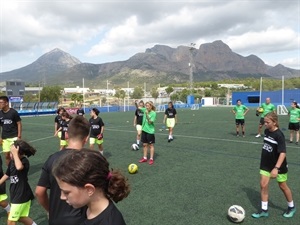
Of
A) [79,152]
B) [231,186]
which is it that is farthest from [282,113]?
[79,152]

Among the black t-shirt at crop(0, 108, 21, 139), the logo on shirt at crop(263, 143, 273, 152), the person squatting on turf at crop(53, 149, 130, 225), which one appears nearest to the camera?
the person squatting on turf at crop(53, 149, 130, 225)

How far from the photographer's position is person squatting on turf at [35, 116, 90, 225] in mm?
Answer: 2586

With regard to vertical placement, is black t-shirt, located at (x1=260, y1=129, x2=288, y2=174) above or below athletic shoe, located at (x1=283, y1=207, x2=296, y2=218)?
above

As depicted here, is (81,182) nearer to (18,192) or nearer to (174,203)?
(18,192)

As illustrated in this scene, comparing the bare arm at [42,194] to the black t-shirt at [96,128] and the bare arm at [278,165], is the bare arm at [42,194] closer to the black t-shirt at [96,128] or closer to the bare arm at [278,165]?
the bare arm at [278,165]

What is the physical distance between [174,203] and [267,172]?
76.9 inches

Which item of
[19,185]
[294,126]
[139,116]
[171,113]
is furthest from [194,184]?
[294,126]

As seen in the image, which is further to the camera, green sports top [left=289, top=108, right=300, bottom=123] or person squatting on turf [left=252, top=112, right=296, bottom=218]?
green sports top [left=289, top=108, right=300, bottom=123]

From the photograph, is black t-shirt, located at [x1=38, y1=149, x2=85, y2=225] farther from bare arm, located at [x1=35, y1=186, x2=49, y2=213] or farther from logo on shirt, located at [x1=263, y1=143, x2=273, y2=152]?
logo on shirt, located at [x1=263, y1=143, x2=273, y2=152]

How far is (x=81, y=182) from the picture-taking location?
1688mm

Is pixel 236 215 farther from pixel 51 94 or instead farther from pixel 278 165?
pixel 51 94

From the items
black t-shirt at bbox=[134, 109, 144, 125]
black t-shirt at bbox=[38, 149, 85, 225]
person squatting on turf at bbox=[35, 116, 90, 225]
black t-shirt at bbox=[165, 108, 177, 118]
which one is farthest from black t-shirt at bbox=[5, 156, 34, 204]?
black t-shirt at bbox=[165, 108, 177, 118]

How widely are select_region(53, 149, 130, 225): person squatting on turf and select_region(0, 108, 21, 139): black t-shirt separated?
662 cm

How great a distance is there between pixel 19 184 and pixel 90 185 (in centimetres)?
283
